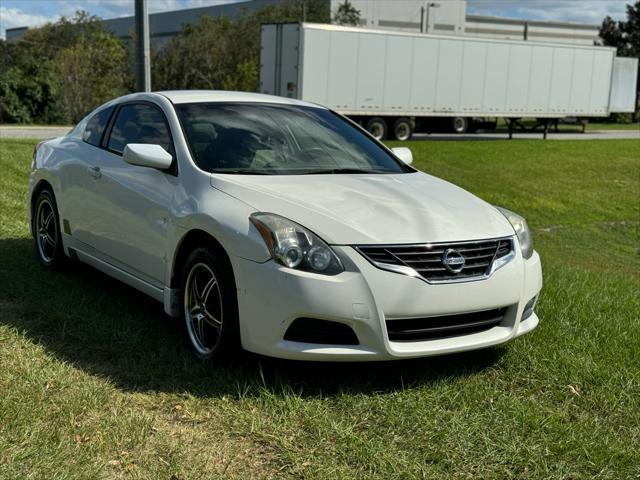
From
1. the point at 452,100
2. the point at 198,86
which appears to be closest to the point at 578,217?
the point at 452,100

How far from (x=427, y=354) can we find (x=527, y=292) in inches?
31.0

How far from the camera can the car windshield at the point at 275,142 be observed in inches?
183

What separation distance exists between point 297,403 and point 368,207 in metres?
1.12

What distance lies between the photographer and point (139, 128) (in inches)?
208

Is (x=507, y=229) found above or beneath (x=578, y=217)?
above

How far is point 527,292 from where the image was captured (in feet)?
13.7

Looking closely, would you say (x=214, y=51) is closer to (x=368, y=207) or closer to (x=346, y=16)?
(x=346, y=16)

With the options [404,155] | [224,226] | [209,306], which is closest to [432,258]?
[224,226]

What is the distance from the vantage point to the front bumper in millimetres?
3609

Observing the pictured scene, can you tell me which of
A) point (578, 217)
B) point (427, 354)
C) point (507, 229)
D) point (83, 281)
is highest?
point (507, 229)

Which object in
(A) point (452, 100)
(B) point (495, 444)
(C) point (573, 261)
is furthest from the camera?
(A) point (452, 100)

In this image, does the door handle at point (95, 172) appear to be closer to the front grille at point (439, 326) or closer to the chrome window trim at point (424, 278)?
the chrome window trim at point (424, 278)

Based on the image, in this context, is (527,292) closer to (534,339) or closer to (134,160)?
(534,339)

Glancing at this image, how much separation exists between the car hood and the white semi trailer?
20698mm
